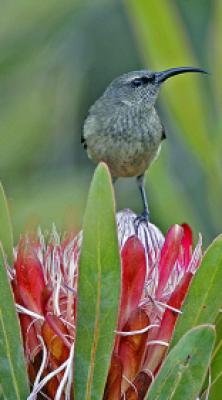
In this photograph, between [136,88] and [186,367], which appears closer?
[186,367]

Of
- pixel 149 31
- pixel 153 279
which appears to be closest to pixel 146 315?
pixel 153 279

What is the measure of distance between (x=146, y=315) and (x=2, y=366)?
0.30 m

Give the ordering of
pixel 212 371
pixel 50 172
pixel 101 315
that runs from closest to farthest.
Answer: pixel 101 315
pixel 212 371
pixel 50 172

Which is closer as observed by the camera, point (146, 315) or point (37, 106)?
point (146, 315)

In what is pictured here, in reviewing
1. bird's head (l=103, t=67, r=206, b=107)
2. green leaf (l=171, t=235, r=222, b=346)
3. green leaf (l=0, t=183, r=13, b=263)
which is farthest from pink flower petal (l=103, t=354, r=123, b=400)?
bird's head (l=103, t=67, r=206, b=107)

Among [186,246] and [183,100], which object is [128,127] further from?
[186,246]

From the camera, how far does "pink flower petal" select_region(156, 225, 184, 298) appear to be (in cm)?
232

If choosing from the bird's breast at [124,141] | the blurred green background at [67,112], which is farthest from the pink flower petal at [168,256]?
the bird's breast at [124,141]

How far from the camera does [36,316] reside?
2225 mm

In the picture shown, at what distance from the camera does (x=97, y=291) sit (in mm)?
1999

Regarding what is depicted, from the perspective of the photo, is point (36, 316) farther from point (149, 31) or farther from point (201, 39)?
point (201, 39)

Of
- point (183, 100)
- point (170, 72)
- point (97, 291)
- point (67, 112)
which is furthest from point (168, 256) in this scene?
point (67, 112)

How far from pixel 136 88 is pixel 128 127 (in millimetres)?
158

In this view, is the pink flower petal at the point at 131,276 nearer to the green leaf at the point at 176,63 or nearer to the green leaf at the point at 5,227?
the green leaf at the point at 5,227
